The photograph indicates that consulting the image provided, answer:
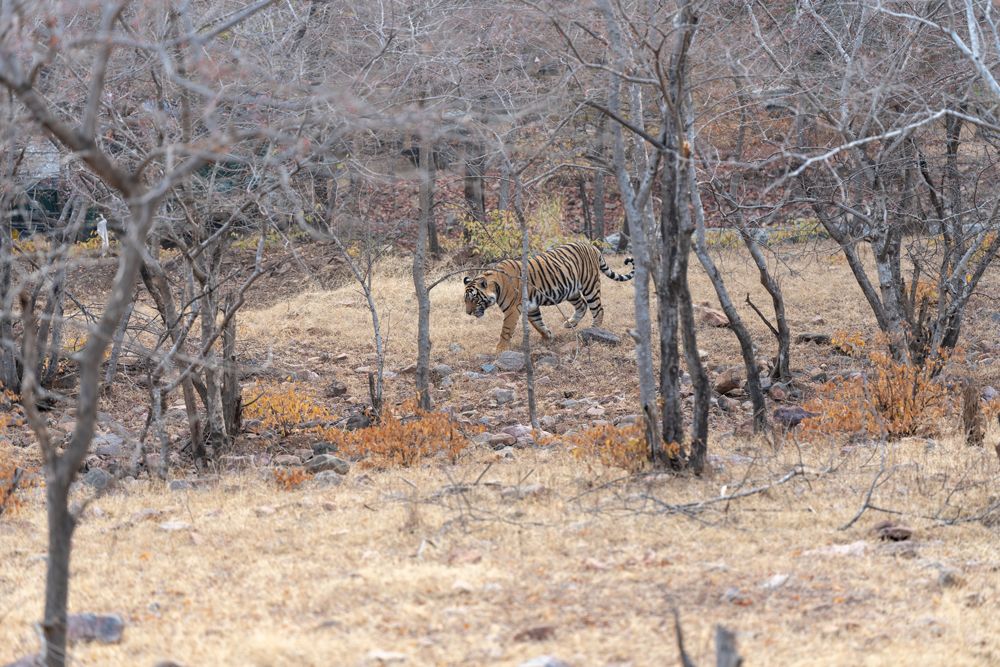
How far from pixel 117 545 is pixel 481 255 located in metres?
13.4

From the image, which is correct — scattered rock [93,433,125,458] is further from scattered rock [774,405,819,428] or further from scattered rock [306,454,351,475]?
scattered rock [774,405,819,428]

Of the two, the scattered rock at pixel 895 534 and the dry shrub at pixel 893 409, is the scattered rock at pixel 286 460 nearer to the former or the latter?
the dry shrub at pixel 893 409

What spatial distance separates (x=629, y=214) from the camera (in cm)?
756

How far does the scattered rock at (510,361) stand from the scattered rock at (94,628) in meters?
9.43

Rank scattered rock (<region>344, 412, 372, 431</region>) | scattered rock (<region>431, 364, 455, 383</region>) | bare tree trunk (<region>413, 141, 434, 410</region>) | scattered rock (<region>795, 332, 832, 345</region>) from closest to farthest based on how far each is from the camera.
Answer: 1. scattered rock (<region>344, 412, 372, 431</region>)
2. bare tree trunk (<region>413, 141, 434, 410</region>)
3. scattered rock (<region>431, 364, 455, 383</region>)
4. scattered rock (<region>795, 332, 832, 345</region>)

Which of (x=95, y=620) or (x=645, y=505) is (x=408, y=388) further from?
(x=95, y=620)

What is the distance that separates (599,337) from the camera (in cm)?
1466

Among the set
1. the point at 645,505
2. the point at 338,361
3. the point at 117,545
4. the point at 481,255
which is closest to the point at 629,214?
the point at 645,505

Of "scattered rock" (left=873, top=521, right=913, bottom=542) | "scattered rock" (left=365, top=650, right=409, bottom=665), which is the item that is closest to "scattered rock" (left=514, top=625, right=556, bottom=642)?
"scattered rock" (left=365, top=650, right=409, bottom=665)

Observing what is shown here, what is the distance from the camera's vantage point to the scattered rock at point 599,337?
1460 cm

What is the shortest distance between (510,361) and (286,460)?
5273 millimetres

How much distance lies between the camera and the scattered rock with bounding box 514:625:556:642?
4.25 m

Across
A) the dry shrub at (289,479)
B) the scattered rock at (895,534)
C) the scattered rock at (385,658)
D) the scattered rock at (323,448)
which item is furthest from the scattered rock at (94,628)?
the scattered rock at (323,448)

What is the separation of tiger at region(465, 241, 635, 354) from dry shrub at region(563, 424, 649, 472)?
6400mm
